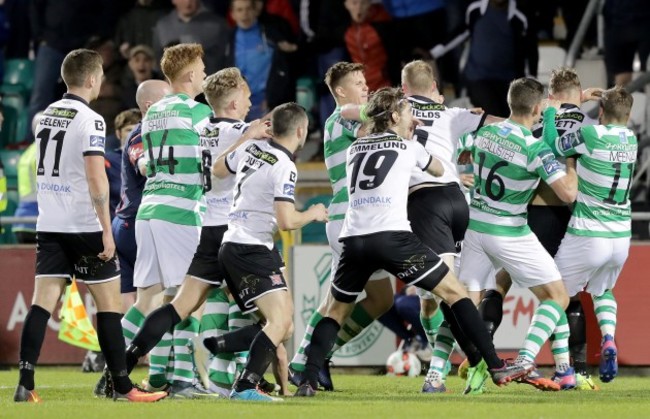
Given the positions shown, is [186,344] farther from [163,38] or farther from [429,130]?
[163,38]

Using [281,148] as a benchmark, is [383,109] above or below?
above

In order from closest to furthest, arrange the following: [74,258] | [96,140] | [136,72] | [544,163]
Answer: [96,140] < [74,258] < [544,163] < [136,72]

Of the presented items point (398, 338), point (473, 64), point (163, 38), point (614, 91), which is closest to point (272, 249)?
point (614, 91)

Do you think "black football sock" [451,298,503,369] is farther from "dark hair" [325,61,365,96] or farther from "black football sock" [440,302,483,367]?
"dark hair" [325,61,365,96]

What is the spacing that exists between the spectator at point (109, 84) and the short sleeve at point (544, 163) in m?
7.81

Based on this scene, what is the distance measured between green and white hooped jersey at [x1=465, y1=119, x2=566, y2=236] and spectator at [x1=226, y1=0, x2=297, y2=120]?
21.9 ft

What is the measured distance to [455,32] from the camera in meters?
18.3

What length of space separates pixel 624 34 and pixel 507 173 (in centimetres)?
636

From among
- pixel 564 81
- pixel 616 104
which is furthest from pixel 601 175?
pixel 564 81

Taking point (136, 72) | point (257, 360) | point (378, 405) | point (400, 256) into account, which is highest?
point (136, 72)

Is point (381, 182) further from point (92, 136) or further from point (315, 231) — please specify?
point (315, 231)

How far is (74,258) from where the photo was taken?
10.7 m

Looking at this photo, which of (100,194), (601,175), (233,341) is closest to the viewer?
(100,194)

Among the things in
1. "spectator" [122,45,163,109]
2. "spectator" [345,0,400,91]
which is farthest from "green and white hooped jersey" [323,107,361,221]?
"spectator" [122,45,163,109]
